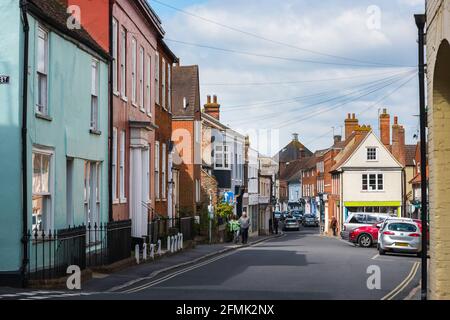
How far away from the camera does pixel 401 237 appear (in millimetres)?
33156

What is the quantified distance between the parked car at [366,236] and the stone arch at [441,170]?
29.1m

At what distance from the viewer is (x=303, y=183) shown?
399 ft

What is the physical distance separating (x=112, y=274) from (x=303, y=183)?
4023 inches

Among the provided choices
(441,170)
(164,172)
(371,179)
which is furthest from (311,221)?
(441,170)

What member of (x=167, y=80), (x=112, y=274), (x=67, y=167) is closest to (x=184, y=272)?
(x=112, y=274)

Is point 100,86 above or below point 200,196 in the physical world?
above

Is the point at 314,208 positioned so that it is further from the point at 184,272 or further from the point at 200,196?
the point at 184,272

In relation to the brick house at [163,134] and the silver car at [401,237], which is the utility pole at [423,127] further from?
the brick house at [163,134]

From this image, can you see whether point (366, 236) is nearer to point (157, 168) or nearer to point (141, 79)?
point (157, 168)

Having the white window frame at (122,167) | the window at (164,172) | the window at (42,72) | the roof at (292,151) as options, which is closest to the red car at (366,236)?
the window at (164,172)

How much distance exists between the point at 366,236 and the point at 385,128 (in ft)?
117

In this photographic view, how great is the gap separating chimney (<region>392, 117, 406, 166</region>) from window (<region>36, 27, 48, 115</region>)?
5890 cm

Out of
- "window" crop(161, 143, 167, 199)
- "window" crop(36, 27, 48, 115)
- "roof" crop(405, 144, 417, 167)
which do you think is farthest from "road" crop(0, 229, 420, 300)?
"roof" crop(405, 144, 417, 167)

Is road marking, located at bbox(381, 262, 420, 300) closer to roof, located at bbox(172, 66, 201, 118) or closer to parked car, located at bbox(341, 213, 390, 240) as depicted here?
parked car, located at bbox(341, 213, 390, 240)
